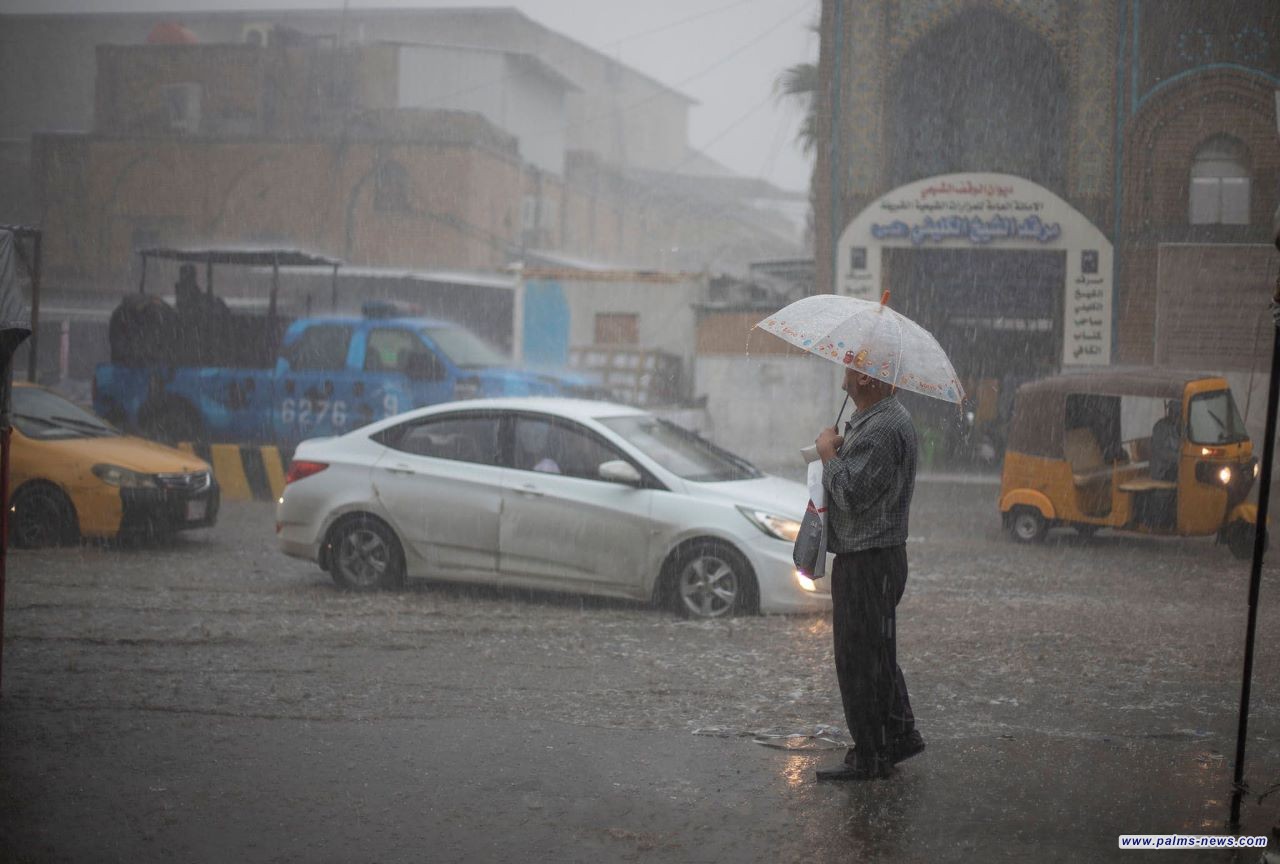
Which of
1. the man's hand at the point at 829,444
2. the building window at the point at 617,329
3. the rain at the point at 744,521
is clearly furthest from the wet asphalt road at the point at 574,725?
the building window at the point at 617,329

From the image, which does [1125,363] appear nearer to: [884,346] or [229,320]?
[229,320]

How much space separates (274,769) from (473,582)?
415 centimetres

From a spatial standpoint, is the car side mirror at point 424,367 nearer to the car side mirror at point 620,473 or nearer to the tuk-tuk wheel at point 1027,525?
the tuk-tuk wheel at point 1027,525

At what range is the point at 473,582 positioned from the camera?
9.72 metres

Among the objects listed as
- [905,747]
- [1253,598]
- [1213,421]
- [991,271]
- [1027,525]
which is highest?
[991,271]

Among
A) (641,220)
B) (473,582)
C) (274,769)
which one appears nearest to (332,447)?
(473,582)

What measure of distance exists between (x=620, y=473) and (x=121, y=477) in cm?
530

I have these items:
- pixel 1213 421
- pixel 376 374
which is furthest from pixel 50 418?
pixel 1213 421

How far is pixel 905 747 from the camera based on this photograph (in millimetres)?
5391

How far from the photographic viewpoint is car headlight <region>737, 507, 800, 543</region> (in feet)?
29.2

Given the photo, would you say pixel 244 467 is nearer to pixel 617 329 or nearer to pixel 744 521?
pixel 744 521

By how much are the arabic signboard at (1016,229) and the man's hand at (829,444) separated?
2060cm

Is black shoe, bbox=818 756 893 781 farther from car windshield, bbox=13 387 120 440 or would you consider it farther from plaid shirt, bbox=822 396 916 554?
car windshield, bbox=13 387 120 440

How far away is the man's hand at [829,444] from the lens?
5.26m
